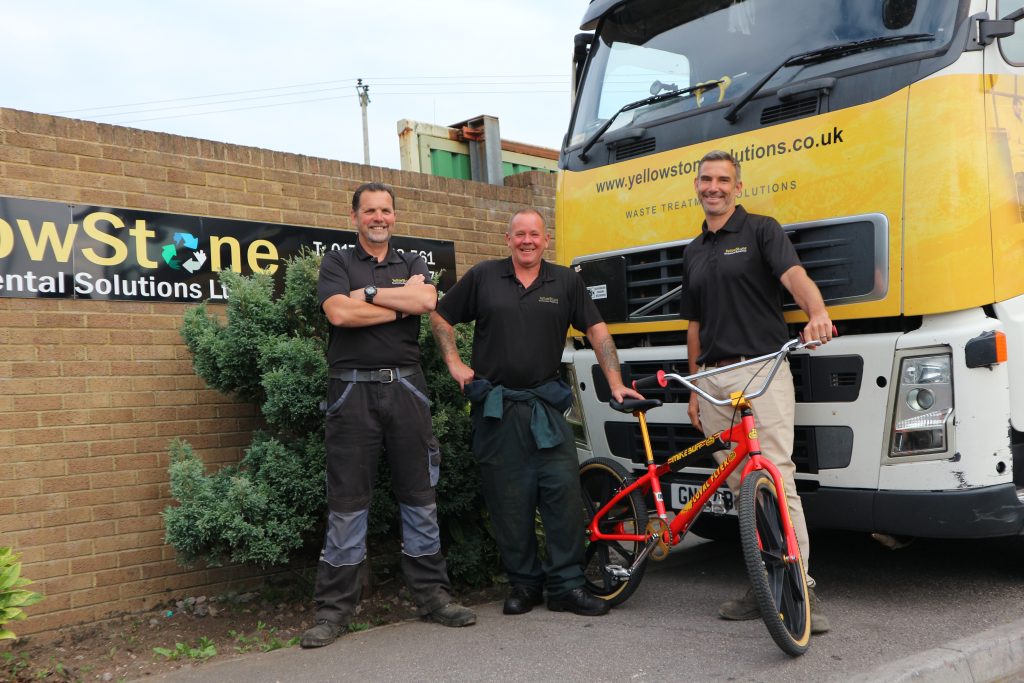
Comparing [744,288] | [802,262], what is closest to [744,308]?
[744,288]

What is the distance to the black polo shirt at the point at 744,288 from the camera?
465 cm

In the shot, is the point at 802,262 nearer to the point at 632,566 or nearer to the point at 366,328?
the point at 632,566

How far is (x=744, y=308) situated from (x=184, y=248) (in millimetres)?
3279

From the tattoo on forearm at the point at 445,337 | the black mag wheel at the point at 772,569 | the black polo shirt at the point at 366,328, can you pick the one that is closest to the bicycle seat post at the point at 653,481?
the black mag wheel at the point at 772,569

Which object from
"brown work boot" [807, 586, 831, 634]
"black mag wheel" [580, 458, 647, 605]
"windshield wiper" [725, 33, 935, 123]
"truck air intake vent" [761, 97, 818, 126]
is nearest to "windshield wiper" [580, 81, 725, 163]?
"windshield wiper" [725, 33, 935, 123]

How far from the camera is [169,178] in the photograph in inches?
231

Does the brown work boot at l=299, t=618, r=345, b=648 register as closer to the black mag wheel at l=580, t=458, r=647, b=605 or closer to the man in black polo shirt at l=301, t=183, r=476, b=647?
the man in black polo shirt at l=301, t=183, r=476, b=647

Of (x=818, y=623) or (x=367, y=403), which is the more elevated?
(x=367, y=403)

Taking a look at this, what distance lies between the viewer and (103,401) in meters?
5.51

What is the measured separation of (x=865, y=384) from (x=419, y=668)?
239 centimetres

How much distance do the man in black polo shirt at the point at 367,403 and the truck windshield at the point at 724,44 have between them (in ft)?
5.57

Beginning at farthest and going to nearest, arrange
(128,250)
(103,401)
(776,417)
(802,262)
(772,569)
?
(128,250) < (103,401) < (802,262) < (776,417) < (772,569)

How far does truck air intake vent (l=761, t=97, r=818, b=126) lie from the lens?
4785 millimetres

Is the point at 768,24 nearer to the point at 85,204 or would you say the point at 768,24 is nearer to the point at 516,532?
the point at 516,532
